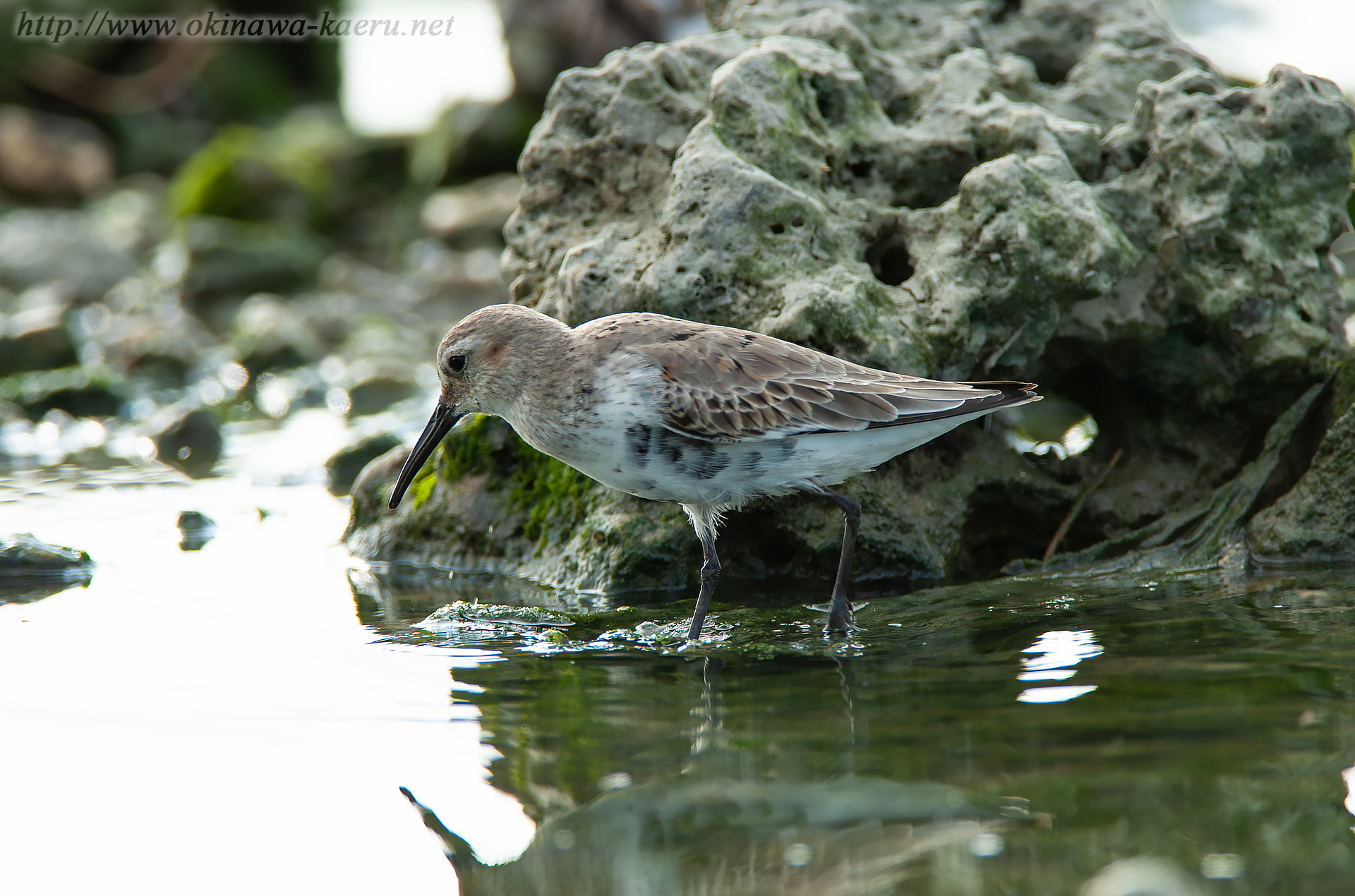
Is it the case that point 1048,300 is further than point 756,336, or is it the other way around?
point 1048,300

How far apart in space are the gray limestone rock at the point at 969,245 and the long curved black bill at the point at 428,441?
81 cm

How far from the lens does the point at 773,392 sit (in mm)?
5285

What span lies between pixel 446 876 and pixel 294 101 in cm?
2523

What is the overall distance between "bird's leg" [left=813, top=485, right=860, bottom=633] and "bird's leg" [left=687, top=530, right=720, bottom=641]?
0.53m

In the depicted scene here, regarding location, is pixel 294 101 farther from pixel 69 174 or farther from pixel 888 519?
pixel 888 519

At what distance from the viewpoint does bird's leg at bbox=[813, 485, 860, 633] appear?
Result: 17.1 ft

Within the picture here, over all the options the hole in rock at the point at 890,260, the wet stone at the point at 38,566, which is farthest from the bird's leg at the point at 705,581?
the wet stone at the point at 38,566

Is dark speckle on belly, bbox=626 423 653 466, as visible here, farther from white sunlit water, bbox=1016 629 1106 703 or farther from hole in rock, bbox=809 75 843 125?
hole in rock, bbox=809 75 843 125

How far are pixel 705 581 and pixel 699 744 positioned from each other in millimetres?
1491

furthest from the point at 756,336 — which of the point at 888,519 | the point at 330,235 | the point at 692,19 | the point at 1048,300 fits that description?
the point at 330,235

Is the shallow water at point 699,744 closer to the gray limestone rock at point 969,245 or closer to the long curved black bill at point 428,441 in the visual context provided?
the long curved black bill at point 428,441

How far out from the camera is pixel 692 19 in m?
19.2

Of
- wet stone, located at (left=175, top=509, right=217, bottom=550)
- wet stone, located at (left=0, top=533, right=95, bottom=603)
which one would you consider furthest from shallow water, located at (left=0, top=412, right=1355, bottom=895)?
wet stone, located at (left=175, top=509, right=217, bottom=550)

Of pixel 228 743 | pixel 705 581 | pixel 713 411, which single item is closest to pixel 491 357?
pixel 713 411
